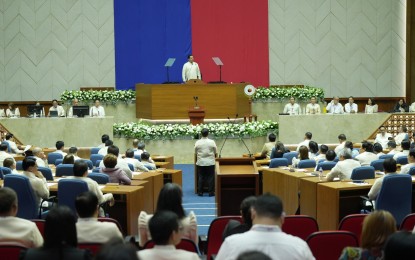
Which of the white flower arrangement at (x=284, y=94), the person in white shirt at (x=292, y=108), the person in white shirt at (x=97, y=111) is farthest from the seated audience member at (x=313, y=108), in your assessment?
the person in white shirt at (x=97, y=111)

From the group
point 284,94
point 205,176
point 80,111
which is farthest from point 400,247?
point 284,94

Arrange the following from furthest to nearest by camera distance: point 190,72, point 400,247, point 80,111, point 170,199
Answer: point 190,72, point 80,111, point 170,199, point 400,247

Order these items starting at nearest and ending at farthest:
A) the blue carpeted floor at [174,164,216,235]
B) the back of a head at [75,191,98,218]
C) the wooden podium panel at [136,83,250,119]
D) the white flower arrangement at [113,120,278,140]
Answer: the back of a head at [75,191,98,218]
the blue carpeted floor at [174,164,216,235]
the white flower arrangement at [113,120,278,140]
the wooden podium panel at [136,83,250,119]

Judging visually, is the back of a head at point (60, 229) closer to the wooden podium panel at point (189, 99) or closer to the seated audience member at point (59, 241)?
the seated audience member at point (59, 241)

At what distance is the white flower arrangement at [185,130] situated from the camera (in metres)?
20.7

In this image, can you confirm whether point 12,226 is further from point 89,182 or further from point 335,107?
point 335,107

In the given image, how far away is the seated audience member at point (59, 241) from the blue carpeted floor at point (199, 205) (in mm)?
6038

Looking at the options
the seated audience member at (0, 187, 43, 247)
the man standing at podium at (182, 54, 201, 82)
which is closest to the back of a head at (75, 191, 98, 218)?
the seated audience member at (0, 187, 43, 247)

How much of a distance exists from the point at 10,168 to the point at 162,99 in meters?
11.4

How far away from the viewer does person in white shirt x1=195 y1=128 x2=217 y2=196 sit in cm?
1520

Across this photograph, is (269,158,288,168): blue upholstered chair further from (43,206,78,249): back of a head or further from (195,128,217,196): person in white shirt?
(43,206,78,249): back of a head

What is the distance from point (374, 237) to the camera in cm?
449

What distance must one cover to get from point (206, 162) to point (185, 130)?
5515mm

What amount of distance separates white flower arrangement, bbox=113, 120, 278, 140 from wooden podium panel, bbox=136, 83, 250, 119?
4.17 ft
